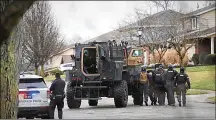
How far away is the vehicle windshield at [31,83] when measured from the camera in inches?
555

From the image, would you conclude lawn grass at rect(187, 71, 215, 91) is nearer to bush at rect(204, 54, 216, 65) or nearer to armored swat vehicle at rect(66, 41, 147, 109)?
bush at rect(204, 54, 216, 65)

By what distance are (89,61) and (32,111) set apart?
6081 mm

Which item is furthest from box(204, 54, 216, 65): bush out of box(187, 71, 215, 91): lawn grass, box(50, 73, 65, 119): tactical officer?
box(50, 73, 65, 119): tactical officer

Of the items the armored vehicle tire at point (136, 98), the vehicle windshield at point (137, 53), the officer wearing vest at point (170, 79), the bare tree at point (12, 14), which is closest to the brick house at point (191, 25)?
the armored vehicle tire at point (136, 98)

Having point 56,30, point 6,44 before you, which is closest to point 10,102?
point 6,44

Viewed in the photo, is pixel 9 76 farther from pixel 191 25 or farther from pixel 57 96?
pixel 191 25

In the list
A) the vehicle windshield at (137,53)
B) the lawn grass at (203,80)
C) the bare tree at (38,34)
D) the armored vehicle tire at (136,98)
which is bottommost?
the armored vehicle tire at (136,98)

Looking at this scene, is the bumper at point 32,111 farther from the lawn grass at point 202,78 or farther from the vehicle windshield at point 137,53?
the lawn grass at point 202,78

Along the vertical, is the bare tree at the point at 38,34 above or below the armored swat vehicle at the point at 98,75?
above

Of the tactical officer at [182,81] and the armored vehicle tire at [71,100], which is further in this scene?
the armored vehicle tire at [71,100]

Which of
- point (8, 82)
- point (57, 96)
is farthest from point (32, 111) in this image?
point (8, 82)

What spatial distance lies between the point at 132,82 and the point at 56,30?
20.2 metres

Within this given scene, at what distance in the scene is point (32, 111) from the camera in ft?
45.8

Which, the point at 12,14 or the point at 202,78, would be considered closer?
the point at 12,14
